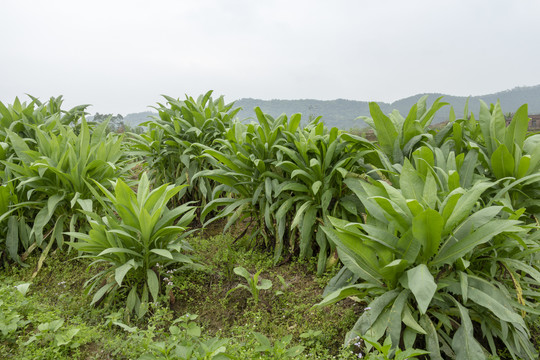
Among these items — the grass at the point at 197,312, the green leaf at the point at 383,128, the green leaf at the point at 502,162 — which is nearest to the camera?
the grass at the point at 197,312

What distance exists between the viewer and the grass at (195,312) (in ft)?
6.30

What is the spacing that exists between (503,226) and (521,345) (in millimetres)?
713

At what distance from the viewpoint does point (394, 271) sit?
1.70m

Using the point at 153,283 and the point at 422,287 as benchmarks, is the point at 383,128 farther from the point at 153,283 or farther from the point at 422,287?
the point at 153,283

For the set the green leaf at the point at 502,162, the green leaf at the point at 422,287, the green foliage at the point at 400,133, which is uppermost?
the green foliage at the point at 400,133

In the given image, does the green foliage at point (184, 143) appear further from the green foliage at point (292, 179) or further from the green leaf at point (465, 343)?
the green leaf at point (465, 343)

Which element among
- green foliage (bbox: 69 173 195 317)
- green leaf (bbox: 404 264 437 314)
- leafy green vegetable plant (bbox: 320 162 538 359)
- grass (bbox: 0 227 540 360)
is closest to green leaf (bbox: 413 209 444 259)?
leafy green vegetable plant (bbox: 320 162 538 359)

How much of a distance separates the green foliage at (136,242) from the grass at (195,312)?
0.41ft

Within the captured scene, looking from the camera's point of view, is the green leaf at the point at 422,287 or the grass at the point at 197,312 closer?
the green leaf at the point at 422,287

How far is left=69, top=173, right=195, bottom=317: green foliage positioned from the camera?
2.37 meters

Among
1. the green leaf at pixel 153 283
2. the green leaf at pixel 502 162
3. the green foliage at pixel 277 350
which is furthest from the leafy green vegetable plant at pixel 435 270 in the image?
the green leaf at pixel 153 283

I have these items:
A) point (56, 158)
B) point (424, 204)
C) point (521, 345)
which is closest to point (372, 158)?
point (424, 204)

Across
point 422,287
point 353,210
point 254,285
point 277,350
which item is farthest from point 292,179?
point 422,287

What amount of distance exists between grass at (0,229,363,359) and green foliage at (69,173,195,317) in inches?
4.9
